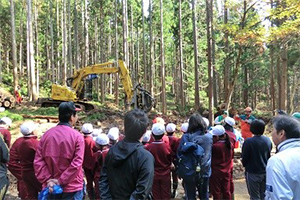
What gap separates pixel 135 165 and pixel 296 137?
145 centimetres

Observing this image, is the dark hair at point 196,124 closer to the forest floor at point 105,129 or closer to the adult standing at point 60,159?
the adult standing at point 60,159

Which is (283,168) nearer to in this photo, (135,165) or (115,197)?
(135,165)

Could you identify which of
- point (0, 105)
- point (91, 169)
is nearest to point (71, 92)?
point (0, 105)

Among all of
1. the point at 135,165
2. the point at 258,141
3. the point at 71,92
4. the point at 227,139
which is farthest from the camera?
the point at 71,92

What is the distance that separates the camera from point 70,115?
361 centimetres

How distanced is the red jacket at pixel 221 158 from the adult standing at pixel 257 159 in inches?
18.9

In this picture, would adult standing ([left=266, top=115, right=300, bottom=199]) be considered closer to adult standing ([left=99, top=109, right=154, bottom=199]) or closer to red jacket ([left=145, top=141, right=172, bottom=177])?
adult standing ([left=99, top=109, right=154, bottom=199])

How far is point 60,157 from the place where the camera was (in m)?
3.45

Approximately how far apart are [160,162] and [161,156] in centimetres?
12

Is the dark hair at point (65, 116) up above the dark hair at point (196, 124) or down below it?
above

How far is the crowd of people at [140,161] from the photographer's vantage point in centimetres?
241

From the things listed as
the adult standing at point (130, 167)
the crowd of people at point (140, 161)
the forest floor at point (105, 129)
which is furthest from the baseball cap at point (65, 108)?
the forest floor at point (105, 129)

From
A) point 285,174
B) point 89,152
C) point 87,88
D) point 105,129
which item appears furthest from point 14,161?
point 87,88

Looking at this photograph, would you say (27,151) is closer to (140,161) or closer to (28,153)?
(28,153)
